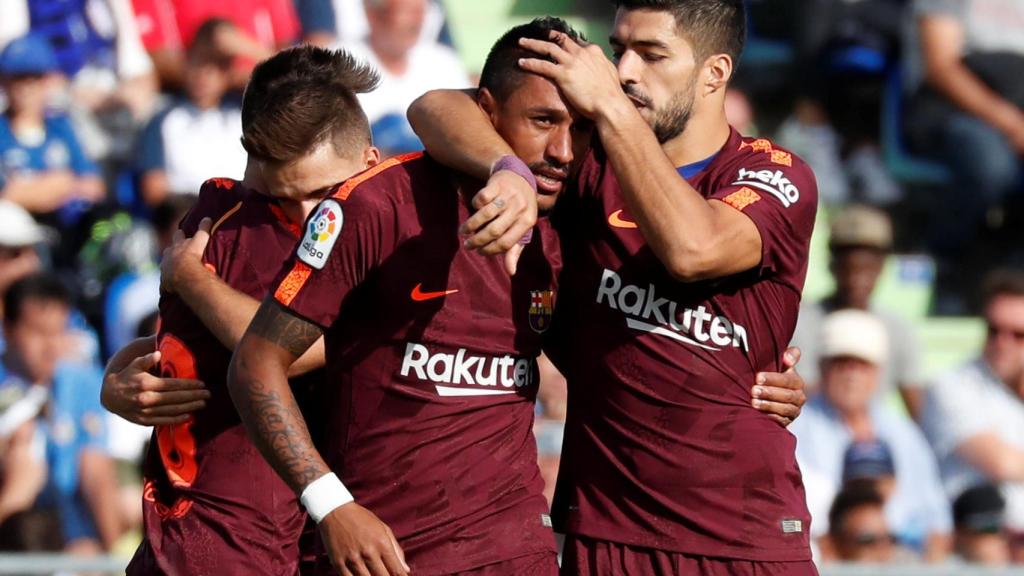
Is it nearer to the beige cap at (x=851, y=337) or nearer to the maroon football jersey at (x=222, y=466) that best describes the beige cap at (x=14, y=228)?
the maroon football jersey at (x=222, y=466)

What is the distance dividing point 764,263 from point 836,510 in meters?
3.84

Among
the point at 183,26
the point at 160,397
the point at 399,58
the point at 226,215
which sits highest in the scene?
the point at 183,26

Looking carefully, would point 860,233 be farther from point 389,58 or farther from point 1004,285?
point 389,58

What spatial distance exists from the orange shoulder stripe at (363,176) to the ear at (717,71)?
0.89m

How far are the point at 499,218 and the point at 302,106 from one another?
1.19 m

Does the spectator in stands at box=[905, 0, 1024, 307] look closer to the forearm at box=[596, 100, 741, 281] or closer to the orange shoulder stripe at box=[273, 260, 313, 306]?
the forearm at box=[596, 100, 741, 281]

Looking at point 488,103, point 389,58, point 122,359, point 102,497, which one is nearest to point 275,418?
point 488,103

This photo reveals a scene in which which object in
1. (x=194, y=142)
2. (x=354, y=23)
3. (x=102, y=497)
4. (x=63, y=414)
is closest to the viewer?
(x=102, y=497)

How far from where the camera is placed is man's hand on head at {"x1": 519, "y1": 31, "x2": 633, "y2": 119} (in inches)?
158

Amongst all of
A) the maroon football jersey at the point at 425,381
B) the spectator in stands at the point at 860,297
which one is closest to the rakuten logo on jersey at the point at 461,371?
the maroon football jersey at the point at 425,381

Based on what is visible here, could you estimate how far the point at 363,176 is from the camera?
4117 mm

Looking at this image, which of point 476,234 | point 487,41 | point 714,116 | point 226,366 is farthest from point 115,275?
point 476,234

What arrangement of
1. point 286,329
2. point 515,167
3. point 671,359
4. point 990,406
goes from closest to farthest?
point 515,167
point 286,329
point 671,359
point 990,406

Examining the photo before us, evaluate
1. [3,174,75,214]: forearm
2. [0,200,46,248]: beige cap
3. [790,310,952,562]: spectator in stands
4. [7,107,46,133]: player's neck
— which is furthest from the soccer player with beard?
[7,107,46,133]: player's neck
